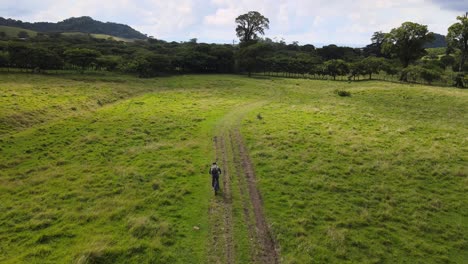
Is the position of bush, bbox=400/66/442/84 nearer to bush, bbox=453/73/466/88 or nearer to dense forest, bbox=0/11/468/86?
dense forest, bbox=0/11/468/86

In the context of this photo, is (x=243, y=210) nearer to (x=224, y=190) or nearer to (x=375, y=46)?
(x=224, y=190)

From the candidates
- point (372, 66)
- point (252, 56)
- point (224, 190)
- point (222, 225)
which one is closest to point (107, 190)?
point (224, 190)

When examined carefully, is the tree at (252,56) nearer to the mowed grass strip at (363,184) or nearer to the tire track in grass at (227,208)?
the mowed grass strip at (363,184)

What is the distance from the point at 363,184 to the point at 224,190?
1093cm

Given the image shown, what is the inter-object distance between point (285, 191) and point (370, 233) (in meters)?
6.36

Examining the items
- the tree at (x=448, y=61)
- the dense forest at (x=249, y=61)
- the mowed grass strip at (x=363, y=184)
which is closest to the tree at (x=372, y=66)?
the dense forest at (x=249, y=61)

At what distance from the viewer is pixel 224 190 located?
22375 millimetres

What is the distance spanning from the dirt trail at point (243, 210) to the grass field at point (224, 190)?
0.47 feet

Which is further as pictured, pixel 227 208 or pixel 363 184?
pixel 363 184

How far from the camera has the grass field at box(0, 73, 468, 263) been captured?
16859mm

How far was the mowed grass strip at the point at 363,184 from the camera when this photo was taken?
17312 millimetres

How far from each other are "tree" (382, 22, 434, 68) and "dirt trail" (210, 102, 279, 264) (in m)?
86.0

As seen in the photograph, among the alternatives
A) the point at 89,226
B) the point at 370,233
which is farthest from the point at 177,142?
the point at 370,233

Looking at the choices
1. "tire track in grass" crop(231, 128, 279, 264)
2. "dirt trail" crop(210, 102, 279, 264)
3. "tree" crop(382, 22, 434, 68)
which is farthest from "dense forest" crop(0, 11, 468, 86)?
"tire track in grass" crop(231, 128, 279, 264)
